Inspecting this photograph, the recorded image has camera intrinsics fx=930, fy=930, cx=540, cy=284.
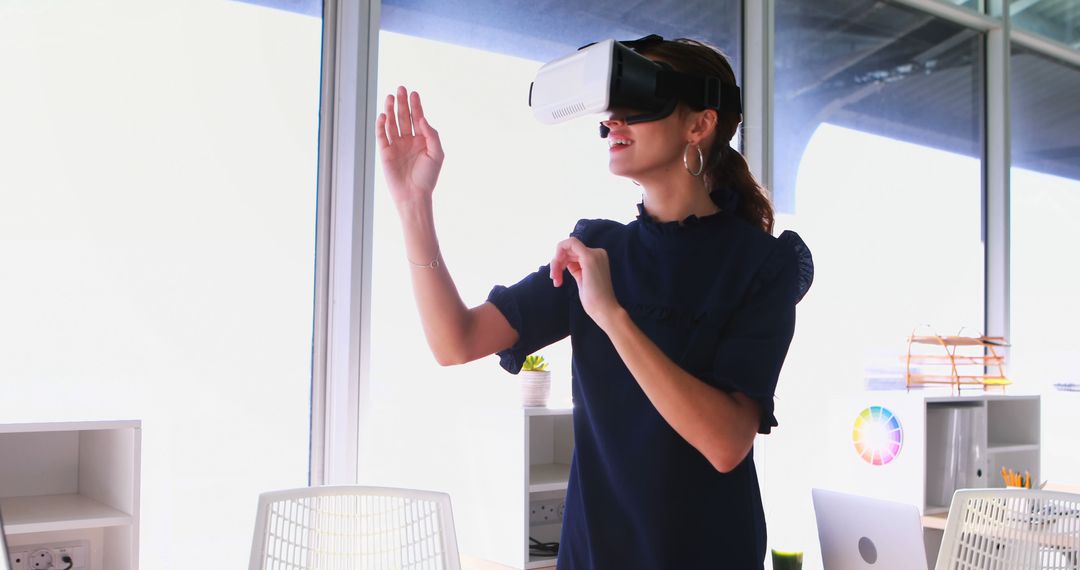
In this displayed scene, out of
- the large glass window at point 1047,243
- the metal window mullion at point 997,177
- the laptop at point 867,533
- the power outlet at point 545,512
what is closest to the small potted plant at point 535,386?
the power outlet at point 545,512

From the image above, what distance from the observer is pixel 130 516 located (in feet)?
6.19

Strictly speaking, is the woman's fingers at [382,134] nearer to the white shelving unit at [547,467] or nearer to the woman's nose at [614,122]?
the woman's nose at [614,122]

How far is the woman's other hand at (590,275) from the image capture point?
94cm

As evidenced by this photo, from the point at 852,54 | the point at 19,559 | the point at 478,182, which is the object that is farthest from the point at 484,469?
the point at 852,54

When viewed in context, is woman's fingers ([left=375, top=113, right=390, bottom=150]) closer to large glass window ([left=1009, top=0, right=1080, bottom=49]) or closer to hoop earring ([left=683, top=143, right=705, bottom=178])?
hoop earring ([left=683, top=143, right=705, bottom=178])

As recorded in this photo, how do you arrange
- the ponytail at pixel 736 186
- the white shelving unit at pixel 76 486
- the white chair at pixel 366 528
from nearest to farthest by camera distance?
the ponytail at pixel 736 186 < the white chair at pixel 366 528 < the white shelving unit at pixel 76 486

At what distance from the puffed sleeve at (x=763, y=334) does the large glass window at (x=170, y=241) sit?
1.68m

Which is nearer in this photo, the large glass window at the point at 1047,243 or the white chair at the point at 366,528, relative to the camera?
the white chair at the point at 366,528

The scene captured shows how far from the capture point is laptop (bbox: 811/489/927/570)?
2.27 meters

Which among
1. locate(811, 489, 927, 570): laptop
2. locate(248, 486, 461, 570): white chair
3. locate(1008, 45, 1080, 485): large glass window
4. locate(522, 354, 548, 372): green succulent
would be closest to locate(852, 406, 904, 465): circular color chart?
locate(811, 489, 927, 570): laptop

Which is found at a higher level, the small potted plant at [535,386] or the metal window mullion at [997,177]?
the metal window mullion at [997,177]

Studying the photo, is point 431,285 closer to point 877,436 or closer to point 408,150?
point 408,150

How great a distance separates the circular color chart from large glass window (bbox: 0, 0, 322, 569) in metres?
1.87

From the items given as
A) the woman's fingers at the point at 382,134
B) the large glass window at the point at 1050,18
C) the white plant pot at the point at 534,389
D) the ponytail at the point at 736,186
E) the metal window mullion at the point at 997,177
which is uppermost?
the large glass window at the point at 1050,18
